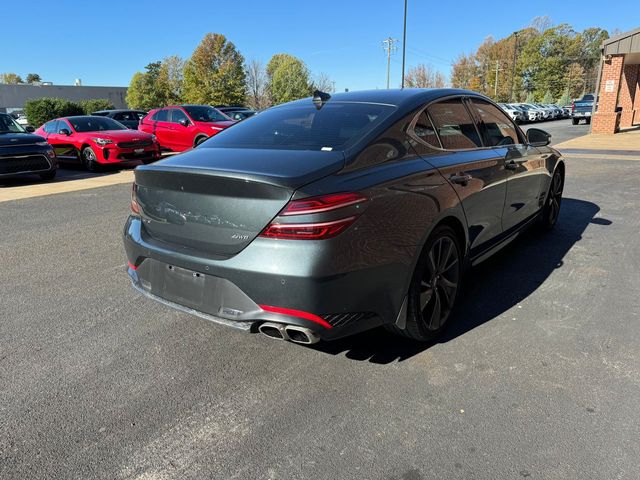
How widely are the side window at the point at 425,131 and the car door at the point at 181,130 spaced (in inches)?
474

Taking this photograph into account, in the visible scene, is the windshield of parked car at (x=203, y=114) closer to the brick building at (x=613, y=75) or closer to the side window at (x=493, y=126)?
the side window at (x=493, y=126)

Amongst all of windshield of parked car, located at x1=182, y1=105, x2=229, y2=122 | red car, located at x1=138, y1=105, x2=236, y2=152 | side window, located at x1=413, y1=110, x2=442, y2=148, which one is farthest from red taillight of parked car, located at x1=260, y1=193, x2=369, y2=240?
windshield of parked car, located at x1=182, y1=105, x2=229, y2=122

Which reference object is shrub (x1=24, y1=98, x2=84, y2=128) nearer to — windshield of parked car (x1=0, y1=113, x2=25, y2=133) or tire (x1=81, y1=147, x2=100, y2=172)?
tire (x1=81, y1=147, x2=100, y2=172)

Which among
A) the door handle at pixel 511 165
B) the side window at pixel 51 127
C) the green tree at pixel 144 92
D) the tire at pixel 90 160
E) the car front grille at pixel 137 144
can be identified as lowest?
the tire at pixel 90 160

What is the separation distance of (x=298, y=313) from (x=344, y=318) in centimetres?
25

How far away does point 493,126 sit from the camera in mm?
4121

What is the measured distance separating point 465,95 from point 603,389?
2.38 m

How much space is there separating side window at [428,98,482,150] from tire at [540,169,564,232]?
2122mm

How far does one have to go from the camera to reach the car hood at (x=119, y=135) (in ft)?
39.5

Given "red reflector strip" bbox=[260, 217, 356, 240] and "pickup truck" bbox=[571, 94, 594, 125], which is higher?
"pickup truck" bbox=[571, 94, 594, 125]

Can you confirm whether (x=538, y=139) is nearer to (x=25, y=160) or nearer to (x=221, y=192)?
(x=221, y=192)

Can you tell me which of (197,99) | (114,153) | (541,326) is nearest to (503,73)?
(197,99)

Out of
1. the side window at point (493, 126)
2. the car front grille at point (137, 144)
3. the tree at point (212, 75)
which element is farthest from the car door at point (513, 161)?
the tree at point (212, 75)

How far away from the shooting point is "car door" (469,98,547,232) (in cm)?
398
